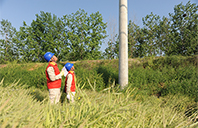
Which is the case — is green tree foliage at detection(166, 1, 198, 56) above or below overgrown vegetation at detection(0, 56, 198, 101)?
above

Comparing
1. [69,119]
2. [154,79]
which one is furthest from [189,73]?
[69,119]

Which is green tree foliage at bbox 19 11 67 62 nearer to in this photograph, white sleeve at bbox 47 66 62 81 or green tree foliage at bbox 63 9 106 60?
green tree foliage at bbox 63 9 106 60

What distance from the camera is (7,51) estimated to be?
17.9 metres

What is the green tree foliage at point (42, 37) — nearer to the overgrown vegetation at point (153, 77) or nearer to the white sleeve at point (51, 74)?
the overgrown vegetation at point (153, 77)

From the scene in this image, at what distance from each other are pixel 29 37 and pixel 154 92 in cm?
1621

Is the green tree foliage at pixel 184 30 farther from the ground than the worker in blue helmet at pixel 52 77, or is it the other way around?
the green tree foliage at pixel 184 30

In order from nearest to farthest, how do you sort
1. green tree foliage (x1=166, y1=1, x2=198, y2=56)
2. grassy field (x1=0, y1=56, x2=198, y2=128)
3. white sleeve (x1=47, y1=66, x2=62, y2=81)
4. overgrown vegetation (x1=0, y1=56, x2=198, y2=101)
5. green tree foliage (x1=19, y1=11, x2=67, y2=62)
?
grassy field (x1=0, y1=56, x2=198, y2=128) < white sleeve (x1=47, y1=66, x2=62, y2=81) < overgrown vegetation (x1=0, y1=56, x2=198, y2=101) < green tree foliage (x1=166, y1=1, x2=198, y2=56) < green tree foliage (x1=19, y1=11, x2=67, y2=62)

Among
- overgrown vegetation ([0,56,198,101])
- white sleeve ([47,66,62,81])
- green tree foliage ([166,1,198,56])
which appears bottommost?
overgrown vegetation ([0,56,198,101])

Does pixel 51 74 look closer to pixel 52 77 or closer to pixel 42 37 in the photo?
pixel 52 77

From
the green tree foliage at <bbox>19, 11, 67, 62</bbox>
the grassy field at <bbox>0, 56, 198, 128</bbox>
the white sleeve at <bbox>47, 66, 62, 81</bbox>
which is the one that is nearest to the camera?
the grassy field at <bbox>0, 56, 198, 128</bbox>

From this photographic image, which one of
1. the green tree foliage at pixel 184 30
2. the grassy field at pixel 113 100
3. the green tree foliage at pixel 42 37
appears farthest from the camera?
the green tree foliage at pixel 42 37

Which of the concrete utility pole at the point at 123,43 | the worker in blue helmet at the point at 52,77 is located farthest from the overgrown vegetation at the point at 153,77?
the worker in blue helmet at the point at 52,77

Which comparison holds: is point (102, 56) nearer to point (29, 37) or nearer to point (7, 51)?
point (29, 37)

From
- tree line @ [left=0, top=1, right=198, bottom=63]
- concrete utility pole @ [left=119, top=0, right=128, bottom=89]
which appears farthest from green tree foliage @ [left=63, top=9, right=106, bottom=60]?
concrete utility pole @ [left=119, top=0, right=128, bottom=89]
